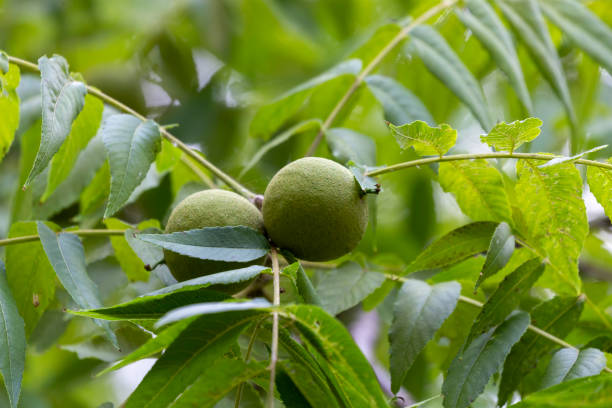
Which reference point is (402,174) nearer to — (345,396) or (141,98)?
(141,98)

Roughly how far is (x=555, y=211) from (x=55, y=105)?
95cm

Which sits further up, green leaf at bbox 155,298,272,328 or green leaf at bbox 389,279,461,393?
green leaf at bbox 155,298,272,328

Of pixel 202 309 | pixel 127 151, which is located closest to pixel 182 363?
pixel 202 309

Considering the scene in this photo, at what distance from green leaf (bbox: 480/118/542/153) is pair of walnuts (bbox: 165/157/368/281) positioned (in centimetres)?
27

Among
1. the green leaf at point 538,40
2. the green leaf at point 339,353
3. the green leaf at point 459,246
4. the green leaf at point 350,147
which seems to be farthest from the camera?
the green leaf at point 538,40

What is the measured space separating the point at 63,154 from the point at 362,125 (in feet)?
4.29

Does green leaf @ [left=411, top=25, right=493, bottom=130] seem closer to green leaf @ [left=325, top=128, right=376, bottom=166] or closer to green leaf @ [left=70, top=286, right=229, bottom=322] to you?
green leaf @ [left=325, top=128, right=376, bottom=166]

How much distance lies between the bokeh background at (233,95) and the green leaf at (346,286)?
258 millimetres

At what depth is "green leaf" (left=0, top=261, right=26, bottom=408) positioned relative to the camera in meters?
1.07

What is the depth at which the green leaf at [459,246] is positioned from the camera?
4.23ft

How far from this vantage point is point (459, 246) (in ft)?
4.27

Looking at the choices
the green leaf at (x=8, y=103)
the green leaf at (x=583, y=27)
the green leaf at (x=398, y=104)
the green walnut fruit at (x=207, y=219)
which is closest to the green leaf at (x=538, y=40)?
the green leaf at (x=583, y=27)

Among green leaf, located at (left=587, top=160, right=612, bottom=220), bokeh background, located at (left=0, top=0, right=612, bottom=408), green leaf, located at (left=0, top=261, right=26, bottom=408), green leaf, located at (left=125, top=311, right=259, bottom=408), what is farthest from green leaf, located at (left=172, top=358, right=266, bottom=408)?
bokeh background, located at (left=0, top=0, right=612, bottom=408)

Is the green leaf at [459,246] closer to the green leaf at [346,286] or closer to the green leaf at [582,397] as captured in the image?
the green leaf at [346,286]
